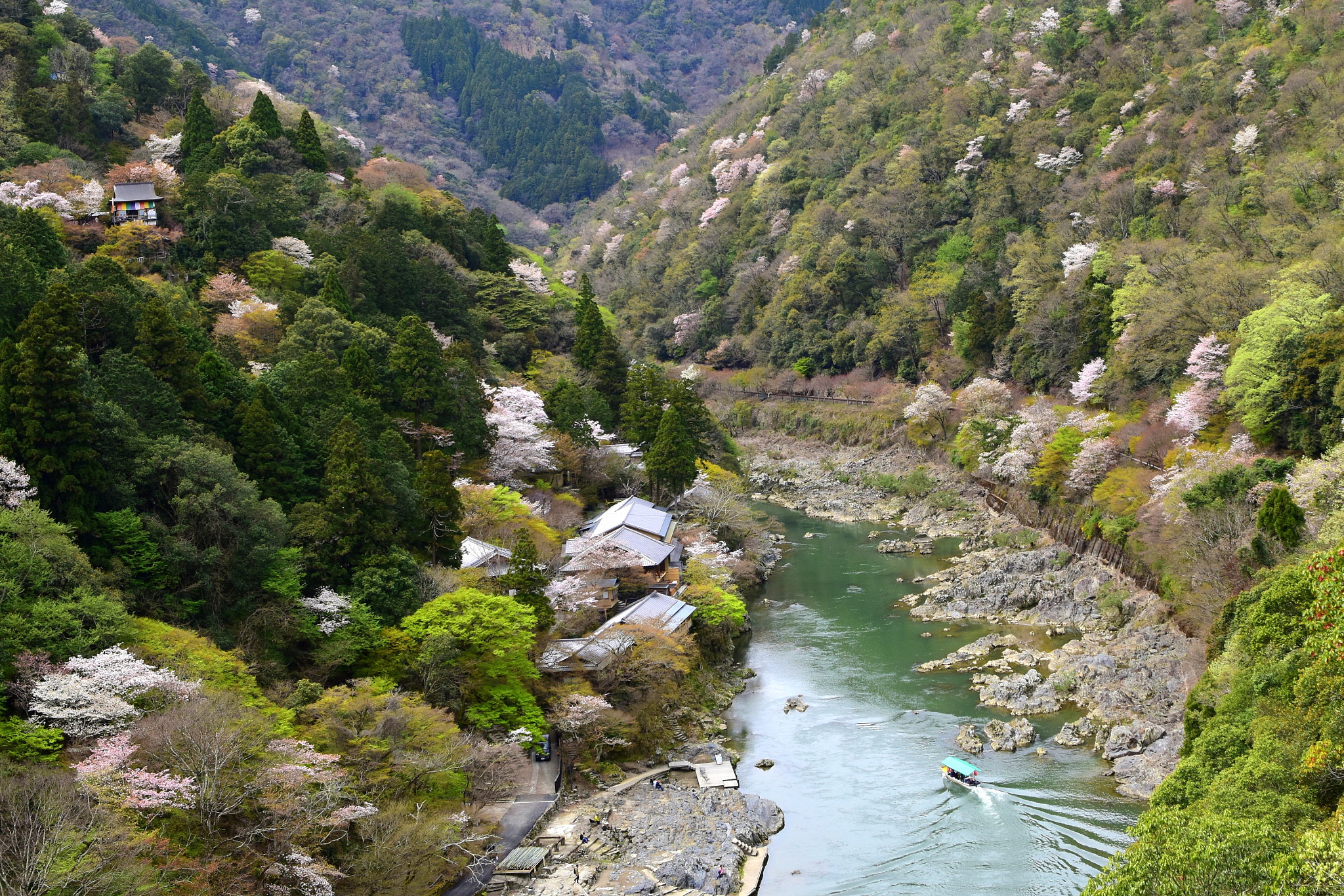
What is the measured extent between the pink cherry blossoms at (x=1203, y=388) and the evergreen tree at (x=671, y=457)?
15.5m

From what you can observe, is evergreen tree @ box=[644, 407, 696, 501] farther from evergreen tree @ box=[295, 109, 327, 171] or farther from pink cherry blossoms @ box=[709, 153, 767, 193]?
pink cherry blossoms @ box=[709, 153, 767, 193]

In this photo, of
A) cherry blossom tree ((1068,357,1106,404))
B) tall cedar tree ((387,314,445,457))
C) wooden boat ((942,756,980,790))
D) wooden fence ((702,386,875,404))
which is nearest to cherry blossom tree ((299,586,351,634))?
tall cedar tree ((387,314,445,457))

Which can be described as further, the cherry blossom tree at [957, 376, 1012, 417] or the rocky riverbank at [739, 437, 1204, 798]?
the cherry blossom tree at [957, 376, 1012, 417]

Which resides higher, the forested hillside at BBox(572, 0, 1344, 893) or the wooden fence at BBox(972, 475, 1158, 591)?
the forested hillside at BBox(572, 0, 1344, 893)

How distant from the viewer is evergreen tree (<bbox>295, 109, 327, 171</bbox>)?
43.6 meters

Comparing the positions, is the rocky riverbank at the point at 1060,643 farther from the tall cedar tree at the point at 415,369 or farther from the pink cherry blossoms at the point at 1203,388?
the tall cedar tree at the point at 415,369

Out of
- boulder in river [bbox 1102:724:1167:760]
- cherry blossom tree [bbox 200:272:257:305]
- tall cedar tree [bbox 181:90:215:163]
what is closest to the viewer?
boulder in river [bbox 1102:724:1167:760]

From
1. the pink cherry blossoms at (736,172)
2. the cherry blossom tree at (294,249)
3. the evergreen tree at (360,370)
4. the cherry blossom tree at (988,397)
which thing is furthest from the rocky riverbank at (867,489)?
the pink cherry blossoms at (736,172)

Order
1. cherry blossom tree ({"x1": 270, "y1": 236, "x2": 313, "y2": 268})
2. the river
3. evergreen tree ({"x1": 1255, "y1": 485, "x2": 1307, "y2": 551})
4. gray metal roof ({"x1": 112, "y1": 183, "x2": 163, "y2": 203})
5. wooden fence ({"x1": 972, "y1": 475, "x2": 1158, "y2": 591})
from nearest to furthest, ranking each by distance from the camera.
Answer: the river
evergreen tree ({"x1": 1255, "y1": 485, "x2": 1307, "y2": 551})
wooden fence ({"x1": 972, "y1": 475, "x2": 1158, "y2": 591})
gray metal roof ({"x1": 112, "y1": 183, "x2": 163, "y2": 203})
cherry blossom tree ({"x1": 270, "y1": 236, "x2": 313, "y2": 268})

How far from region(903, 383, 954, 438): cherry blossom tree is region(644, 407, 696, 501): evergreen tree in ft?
54.4

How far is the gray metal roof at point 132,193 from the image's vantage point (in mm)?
34094

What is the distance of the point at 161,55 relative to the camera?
145 ft

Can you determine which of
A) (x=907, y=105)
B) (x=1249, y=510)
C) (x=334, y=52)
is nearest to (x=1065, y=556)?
(x=1249, y=510)

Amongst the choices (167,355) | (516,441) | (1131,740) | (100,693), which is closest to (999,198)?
(516,441)
